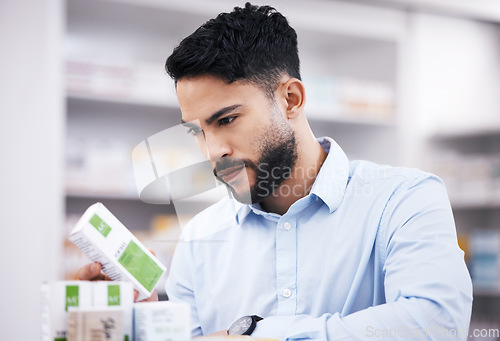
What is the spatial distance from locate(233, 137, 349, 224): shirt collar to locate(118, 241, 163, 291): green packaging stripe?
0.46 m

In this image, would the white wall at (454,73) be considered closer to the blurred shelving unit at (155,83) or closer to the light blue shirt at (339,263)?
the blurred shelving unit at (155,83)

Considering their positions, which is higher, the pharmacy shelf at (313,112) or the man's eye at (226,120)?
the pharmacy shelf at (313,112)

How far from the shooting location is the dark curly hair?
124 cm

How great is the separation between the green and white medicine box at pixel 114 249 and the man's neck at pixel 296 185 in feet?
1.68

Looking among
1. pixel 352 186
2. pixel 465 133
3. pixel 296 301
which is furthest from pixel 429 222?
pixel 465 133

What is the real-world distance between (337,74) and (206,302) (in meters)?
2.66

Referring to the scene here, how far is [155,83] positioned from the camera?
9.81 ft

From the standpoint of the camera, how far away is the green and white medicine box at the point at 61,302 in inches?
32.9

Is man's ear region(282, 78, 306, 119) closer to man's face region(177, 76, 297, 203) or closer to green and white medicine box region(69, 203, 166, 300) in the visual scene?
man's face region(177, 76, 297, 203)

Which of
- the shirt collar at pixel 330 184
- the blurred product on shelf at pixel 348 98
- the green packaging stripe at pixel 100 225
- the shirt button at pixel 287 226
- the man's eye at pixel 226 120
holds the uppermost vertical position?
the blurred product on shelf at pixel 348 98

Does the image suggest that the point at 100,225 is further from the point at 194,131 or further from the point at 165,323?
the point at 194,131

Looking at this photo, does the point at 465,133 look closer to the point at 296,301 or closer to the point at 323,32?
the point at 323,32

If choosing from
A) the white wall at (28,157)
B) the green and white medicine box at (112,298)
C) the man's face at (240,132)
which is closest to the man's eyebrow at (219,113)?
the man's face at (240,132)

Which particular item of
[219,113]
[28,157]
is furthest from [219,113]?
[28,157]
